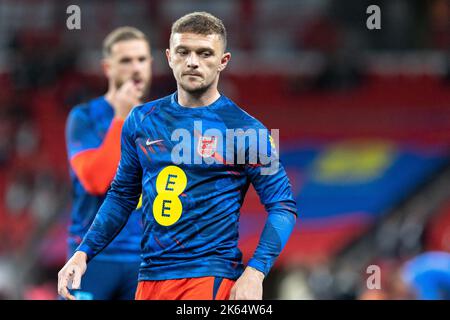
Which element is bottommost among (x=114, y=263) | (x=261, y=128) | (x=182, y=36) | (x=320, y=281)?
(x=320, y=281)

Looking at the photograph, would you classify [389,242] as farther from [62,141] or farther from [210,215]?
[210,215]

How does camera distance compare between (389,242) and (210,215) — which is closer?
(210,215)

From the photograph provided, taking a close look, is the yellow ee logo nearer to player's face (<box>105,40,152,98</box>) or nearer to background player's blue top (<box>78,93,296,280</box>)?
background player's blue top (<box>78,93,296,280</box>)

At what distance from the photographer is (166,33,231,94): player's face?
4.13 meters

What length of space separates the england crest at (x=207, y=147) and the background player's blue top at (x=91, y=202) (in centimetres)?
157

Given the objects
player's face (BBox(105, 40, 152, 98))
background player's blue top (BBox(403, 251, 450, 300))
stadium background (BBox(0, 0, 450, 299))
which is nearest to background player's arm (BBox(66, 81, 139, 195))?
player's face (BBox(105, 40, 152, 98))

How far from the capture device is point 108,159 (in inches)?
211

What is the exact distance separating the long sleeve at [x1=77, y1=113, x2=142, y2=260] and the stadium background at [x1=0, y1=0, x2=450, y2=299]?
9.55 metres

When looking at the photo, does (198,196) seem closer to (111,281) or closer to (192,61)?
(192,61)

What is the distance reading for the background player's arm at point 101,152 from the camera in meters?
5.36
